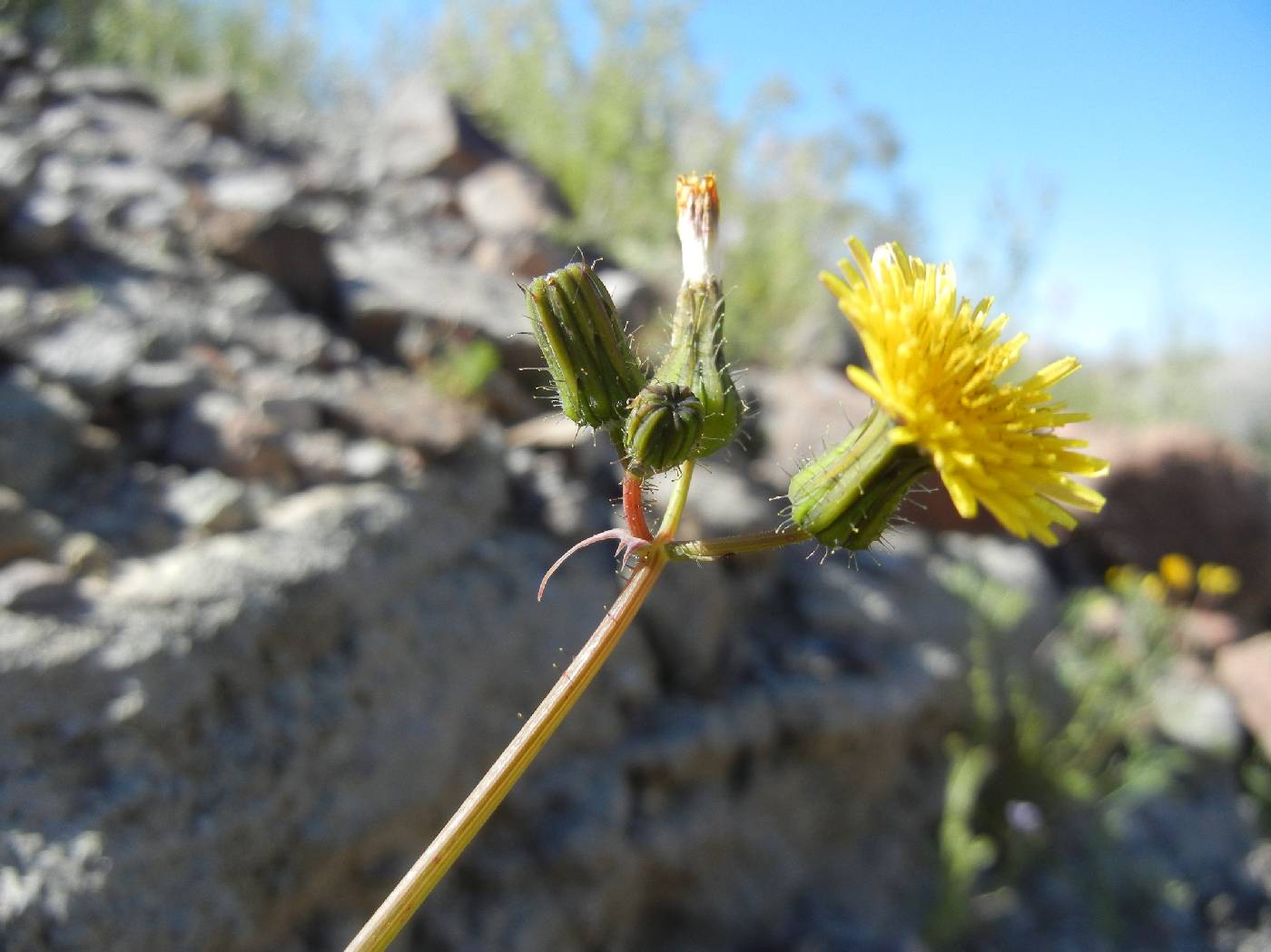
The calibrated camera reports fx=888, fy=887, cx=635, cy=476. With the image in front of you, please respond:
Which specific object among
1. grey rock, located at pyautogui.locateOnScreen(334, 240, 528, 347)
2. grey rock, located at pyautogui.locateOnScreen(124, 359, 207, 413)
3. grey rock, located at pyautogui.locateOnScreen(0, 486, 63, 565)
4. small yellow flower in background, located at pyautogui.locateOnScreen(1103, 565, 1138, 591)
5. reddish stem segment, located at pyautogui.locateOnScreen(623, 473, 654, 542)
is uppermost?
reddish stem segment, located at pyautogui.locateOnScreen(623, 473, 654, 542)

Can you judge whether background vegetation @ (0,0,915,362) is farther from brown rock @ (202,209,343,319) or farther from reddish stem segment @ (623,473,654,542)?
reddish stem segment @ (623,473,654,542)

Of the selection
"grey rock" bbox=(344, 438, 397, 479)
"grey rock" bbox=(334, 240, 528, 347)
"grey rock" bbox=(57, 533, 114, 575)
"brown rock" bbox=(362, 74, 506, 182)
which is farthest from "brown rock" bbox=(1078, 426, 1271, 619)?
"grey rock" bbox=(57, 533, 114, 575)

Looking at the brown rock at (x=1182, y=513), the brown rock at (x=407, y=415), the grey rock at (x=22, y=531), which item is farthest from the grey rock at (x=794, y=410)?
the grey rock at (x=22, y=531)

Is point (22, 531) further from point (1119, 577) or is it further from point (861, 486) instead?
point (1119, 577)

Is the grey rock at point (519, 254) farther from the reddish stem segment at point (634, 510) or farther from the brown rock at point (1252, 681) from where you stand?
the brown rock at point (1252, 681)

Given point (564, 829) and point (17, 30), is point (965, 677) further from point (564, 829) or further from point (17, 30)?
point (17, 30)

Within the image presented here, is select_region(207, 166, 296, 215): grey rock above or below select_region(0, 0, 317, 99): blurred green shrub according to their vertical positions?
below

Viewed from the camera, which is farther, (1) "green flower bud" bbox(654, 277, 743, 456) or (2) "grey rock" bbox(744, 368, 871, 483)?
(2) "grey rock" bbox(744, 368, 871, 483)
